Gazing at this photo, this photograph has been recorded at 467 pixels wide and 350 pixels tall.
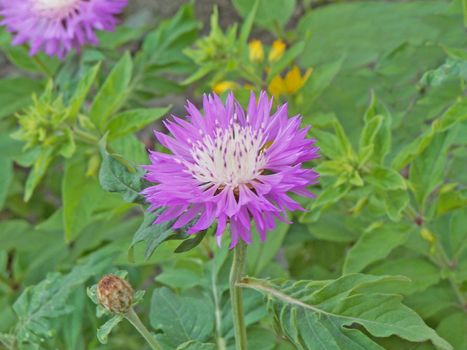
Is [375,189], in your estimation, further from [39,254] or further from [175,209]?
[39,254]

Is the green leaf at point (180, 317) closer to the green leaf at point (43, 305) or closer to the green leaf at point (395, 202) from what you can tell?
the green leaf at point (43, 305)

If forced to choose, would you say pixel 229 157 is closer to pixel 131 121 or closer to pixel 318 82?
pixel 131 121

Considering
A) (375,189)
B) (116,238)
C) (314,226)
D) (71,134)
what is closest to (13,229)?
(116,238)

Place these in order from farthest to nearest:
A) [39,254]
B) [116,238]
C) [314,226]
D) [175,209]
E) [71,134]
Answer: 1. [39,254]
2. [116,238]
3. [314,226]
4. [71,134]
5. [175,209]

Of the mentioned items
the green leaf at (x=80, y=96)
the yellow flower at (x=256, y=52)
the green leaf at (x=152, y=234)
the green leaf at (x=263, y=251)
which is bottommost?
the green leaf at (x=263, y=251)

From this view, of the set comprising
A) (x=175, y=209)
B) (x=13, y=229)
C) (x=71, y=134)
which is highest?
(x=175, y=209)

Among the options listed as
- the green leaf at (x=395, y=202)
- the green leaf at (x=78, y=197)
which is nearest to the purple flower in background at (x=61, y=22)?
the green leaf at (x=78, y=197)

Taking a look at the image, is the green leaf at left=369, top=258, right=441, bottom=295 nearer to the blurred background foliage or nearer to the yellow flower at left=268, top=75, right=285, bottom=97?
the blurred background foliage

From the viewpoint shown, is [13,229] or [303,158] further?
[13,229]
